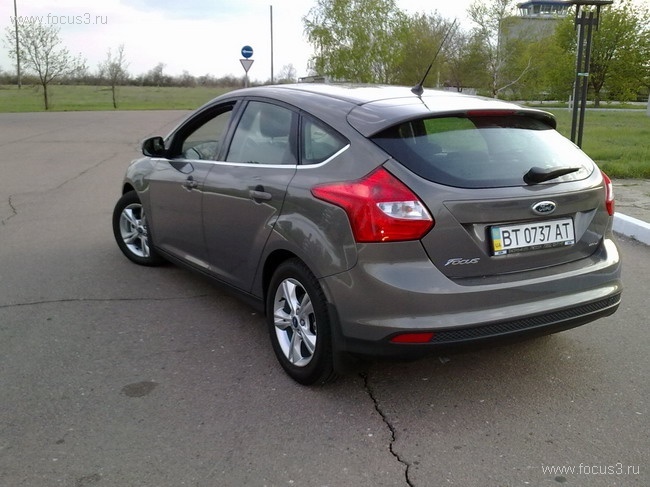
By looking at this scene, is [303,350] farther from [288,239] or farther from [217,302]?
[217,302]

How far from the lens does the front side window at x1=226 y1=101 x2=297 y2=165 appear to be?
3.78m

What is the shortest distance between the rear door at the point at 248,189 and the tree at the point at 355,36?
3488cm

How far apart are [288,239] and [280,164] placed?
53 cm

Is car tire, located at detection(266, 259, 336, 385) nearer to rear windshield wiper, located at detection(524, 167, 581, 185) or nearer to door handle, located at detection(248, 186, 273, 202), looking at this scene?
door handle, located at detection(248, 186, 273, 202)

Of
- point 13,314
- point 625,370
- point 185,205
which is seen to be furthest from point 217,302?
point 625,370

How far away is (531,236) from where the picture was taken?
321 centimetres

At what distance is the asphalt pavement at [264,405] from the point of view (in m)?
2.78

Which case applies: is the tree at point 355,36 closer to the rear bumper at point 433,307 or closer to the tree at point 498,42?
the tree at point 498,42

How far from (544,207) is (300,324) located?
4.61 feet

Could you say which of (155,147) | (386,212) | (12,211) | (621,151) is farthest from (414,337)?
(621,151)

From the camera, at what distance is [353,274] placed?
3070 millimetres

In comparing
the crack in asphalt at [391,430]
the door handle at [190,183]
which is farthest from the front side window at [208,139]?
the crack in asphalt at [391,430]

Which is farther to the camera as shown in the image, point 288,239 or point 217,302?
point 217,302

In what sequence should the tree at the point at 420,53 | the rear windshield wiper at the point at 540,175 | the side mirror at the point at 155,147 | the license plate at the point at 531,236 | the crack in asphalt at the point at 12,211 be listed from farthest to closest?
the tree at the point at 420,53 → the crack in asphalt at the point at 12,211 → the side mirror at the point at 155,147 → the rear windshield wiper at the point at 540,175 → the license plate at the point at 531,236
